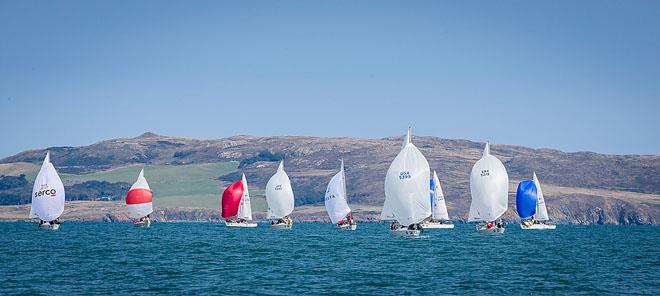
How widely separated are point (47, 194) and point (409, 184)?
53.9 meters

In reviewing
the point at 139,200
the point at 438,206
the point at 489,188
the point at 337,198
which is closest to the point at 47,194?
the point at 139,200

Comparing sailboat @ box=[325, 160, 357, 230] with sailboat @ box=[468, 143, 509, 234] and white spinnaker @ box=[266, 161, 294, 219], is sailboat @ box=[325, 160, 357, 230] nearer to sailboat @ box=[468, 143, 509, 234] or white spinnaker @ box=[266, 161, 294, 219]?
white spinnaker @ box=[266, 161, 294, 219]

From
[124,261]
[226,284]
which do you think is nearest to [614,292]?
[226,284]

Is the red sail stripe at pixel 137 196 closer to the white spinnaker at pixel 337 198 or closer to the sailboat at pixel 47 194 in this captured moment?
the sailboat at pixel 47 194

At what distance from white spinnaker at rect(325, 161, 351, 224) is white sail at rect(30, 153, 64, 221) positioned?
37435 mm

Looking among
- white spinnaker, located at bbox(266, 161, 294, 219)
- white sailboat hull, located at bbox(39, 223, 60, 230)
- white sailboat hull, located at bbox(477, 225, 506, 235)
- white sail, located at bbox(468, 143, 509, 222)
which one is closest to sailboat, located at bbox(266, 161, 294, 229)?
white spinnaker, located at bbox(266, 161, 294, 219)

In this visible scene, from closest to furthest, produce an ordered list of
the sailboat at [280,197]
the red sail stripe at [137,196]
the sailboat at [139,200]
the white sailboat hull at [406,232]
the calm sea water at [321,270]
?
the calm sea water at [321,270] < the white sailboat hull at [406,232] < the sailboat at [280,197] < the red sail stripe at [137,196] < the sailboat at [139,200]

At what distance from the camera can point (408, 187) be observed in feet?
282

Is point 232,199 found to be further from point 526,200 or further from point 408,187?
point 408,187

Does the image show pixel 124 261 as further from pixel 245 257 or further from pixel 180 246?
pixel 180 246

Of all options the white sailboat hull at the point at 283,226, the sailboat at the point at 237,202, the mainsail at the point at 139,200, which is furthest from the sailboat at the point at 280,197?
the mainsail at the point at 139,200

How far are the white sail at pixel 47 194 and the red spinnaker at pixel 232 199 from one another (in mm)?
33937

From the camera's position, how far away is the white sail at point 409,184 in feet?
281

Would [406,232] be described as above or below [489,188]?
below
